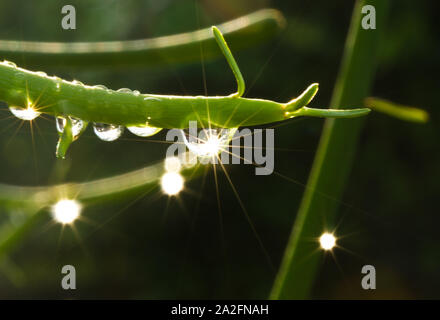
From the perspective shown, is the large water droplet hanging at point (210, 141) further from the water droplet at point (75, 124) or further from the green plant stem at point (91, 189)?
the green plant stem at point (91, 189)

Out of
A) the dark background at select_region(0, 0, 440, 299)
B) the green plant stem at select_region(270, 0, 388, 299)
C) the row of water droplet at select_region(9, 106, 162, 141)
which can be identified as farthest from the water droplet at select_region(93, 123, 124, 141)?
the dark background at select_region(0, 0, 440, 299)

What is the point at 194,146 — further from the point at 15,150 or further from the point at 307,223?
the point at 15,150

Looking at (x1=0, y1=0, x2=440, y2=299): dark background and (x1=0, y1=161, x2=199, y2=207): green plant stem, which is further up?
(x1=0, y1=0, x2=440, y2=299): dark background

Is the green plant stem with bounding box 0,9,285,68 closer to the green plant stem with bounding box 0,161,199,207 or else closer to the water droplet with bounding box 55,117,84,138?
the green plant stem with bounding box 0,161,199,207

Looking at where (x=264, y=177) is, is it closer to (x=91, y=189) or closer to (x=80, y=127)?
(x=91, y=189)

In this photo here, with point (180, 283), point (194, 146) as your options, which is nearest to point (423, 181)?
point (180, 283)

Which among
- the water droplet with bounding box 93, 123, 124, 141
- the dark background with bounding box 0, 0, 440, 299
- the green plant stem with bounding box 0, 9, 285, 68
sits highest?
the dark background with bounding box 0, 0, 440, 299
